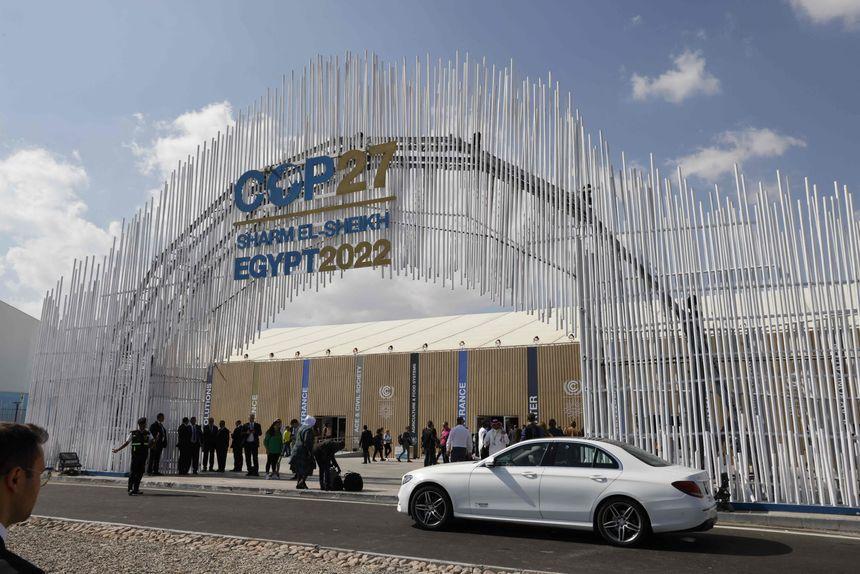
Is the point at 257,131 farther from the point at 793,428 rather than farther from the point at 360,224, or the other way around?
the point at 793,428

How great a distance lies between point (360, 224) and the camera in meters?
16.4

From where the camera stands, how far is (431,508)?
9297 millimetres

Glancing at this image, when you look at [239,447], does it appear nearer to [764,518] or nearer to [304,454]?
[304,454]

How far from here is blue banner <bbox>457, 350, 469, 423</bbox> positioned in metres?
32.6

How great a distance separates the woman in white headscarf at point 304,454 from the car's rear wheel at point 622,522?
25.2 feet

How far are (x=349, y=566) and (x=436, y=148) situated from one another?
427 inches

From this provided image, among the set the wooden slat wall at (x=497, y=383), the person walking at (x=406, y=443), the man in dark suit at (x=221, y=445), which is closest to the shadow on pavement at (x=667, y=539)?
the man in dark suit at (x=221, y=445)

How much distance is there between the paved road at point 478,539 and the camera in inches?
287

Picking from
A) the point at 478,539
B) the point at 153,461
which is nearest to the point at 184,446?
the point at 153,461

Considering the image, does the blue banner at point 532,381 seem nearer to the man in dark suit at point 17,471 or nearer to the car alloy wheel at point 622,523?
the car alloy wheel at point 622,523

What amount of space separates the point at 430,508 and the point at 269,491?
20.0 ft

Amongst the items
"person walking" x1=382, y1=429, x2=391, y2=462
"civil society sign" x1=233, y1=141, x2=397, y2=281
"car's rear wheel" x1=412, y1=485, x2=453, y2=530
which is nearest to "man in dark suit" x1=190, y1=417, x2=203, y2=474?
"civil society sign" x1=233, y1=141, x2=397, y2=281

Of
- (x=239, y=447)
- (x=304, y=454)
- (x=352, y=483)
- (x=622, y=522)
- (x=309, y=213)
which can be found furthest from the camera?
(x=239, y=447)

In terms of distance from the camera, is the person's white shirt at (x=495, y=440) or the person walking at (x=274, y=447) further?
the person walking at (x=274, y=447)
